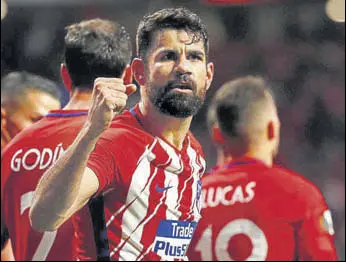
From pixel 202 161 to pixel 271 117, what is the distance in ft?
2.88

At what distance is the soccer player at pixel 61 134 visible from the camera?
2070mm

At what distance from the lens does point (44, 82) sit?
8.43 ft

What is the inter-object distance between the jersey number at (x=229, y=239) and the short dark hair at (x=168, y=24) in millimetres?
1098

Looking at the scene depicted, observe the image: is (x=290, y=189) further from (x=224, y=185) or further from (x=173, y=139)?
(x=173, y=139)

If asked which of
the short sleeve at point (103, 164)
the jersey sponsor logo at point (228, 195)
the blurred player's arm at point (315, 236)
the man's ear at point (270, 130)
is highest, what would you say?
the man's ear at point (270, 130)

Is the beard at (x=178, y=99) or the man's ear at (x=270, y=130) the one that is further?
the man's ear at (x=270, y=130)

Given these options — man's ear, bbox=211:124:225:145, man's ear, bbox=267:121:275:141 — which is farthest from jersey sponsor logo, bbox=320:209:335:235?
man's ear, bbox=211:124:225:145

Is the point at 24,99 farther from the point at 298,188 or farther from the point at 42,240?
the point at 298,188

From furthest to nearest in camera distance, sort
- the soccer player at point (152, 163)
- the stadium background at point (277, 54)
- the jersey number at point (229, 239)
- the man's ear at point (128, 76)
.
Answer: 1. the jersey number at point (229, 239)
2. the stadium background at point (277, 54)
3. the man's ear at point (128, 76)
4. the soccer player at point (152, 163)

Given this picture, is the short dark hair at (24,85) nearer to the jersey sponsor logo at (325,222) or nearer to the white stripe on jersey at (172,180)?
the white stripe on jersey at (172,180)

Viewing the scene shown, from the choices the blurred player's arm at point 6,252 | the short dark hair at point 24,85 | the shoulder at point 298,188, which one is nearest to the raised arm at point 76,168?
the short dark hair at point 24,85

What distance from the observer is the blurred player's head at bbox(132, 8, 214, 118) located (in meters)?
1.80

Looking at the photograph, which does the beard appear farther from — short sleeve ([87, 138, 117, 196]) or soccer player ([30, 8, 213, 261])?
short sleeve ([87, 138, 117, 196])

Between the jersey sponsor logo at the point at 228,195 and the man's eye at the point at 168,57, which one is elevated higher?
the jersey sponsor logo at the point at 228,195
